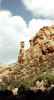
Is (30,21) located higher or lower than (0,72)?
higher

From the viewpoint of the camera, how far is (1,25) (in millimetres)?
13133

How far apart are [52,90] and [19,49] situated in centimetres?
170

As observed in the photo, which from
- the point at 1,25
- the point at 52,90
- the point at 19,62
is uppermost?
the point at 1,25

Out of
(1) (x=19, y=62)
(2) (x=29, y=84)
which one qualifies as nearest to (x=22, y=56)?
(1) (x=19, y=62)

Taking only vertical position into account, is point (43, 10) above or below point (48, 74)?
above

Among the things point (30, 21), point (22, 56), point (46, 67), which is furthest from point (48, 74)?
point (30, 21)

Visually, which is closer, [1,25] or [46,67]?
[46,67]

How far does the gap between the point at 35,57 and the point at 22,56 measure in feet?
1.29

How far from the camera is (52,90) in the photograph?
12.0 meters

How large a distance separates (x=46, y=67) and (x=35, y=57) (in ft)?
1.84

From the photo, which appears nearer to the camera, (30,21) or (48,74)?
(48,74)

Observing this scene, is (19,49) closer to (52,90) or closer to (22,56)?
(22,56)

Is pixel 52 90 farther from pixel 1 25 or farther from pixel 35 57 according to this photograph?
pixel 1 25

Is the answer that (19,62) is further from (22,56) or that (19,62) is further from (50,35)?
(50,35)
